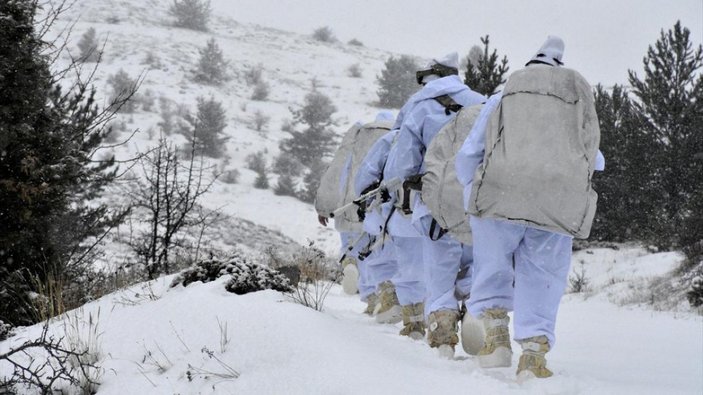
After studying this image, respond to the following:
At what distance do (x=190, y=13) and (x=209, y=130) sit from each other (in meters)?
24.2

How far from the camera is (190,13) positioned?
48.2 m

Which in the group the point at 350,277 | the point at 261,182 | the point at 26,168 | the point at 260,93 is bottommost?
the point at 261,182

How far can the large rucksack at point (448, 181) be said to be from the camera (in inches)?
149

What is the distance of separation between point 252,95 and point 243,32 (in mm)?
18107

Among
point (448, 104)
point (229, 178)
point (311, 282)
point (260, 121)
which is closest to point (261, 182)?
point (229, 178)

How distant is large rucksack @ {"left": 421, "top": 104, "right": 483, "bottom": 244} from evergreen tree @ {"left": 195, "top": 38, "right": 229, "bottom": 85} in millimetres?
35145

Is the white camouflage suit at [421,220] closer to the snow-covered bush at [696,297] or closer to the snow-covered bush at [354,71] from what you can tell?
the snow-covered bush at [696,297]

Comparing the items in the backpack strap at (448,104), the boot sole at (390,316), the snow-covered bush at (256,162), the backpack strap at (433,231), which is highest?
the backpack strap at (448,104)

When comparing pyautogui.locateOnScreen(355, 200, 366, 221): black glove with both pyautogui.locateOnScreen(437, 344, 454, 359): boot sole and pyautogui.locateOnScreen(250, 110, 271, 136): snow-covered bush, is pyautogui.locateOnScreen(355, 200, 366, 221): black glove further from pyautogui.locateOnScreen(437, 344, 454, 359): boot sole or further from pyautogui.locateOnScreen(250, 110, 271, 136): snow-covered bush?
pyautogui.locateOnScreen(250, 110, 271, 136): snow-covered bush

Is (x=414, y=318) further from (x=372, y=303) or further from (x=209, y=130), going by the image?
(x=209, y=130)

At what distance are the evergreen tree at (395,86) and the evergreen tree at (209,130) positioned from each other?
39.0 feet

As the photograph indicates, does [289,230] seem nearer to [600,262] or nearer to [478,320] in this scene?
[600,262]

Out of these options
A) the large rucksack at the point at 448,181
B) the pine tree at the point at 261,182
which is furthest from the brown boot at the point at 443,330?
the pine tree at the point at 261,182

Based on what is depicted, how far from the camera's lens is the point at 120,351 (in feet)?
11.1
